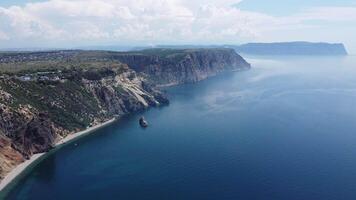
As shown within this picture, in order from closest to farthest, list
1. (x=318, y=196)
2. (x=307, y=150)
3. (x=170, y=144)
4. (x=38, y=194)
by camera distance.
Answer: (x=318, y=196), (x=38, y=194), (x=307, y=150), (x=170, y=144)

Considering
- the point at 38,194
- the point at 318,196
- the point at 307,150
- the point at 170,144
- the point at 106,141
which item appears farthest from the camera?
the point at 106,141

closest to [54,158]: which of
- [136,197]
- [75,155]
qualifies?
[75,155]

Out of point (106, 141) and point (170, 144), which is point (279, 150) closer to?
point (170, 144)

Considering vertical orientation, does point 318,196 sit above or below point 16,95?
below

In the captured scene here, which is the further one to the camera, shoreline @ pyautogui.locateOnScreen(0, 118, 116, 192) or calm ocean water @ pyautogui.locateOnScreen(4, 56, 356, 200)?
shoreline @ pyautogui.locateOnScreen(0, 118, 116, 192)

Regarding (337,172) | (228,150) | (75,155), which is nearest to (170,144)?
(228,150)

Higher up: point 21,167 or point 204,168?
point 204,168

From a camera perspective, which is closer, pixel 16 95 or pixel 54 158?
pixel 54 158

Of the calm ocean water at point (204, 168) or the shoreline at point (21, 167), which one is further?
the shoreline at point (21, 167)

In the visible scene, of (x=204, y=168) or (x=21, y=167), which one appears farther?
(x=21, y=167)
